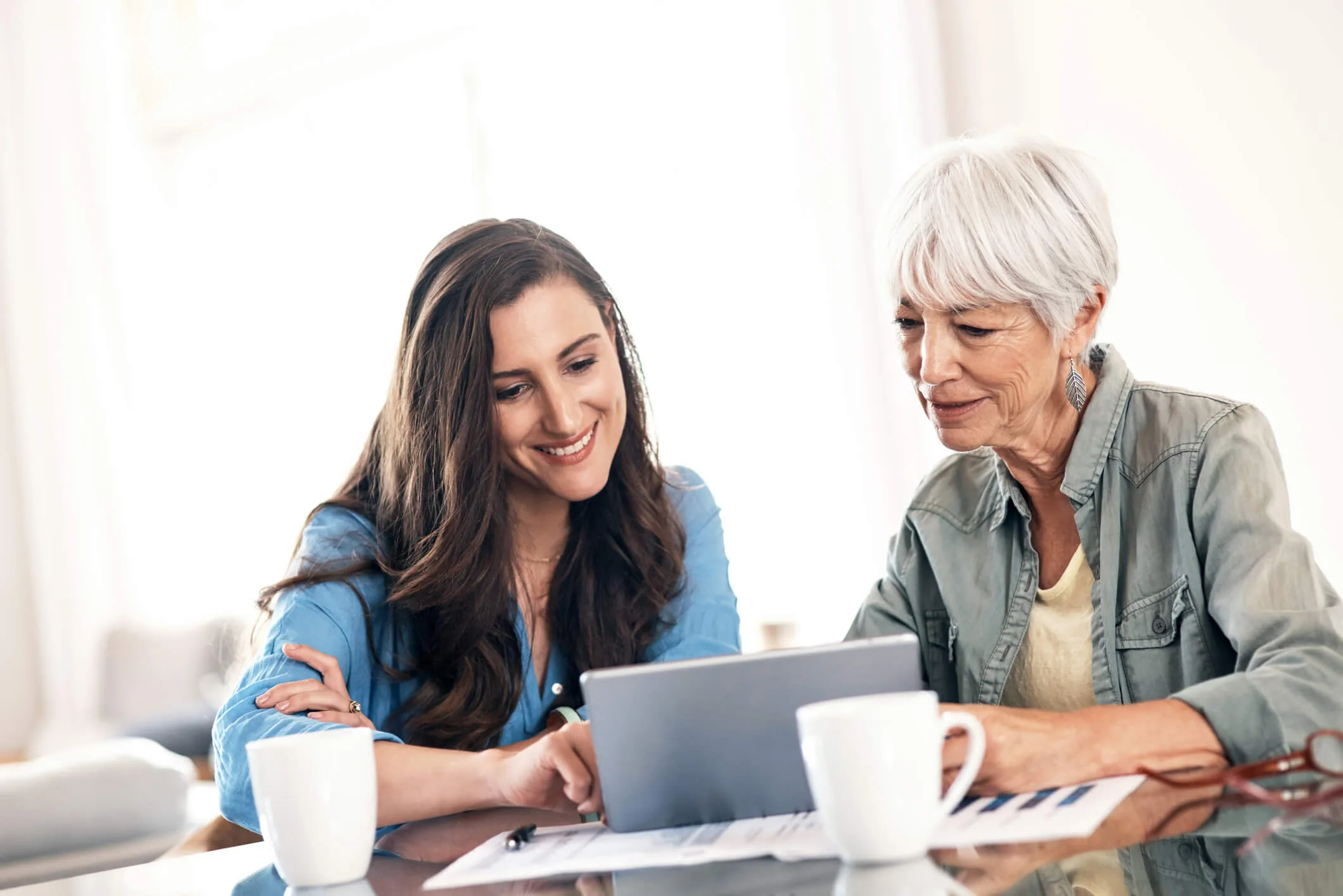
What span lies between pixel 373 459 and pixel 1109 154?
168 centimetres

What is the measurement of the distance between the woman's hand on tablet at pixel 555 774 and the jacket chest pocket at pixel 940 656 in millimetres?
579

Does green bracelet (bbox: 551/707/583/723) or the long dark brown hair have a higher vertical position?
the long dark brown hair

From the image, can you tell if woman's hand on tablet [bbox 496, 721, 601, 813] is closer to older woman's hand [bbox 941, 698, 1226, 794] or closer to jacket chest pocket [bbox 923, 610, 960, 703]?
older woman's hand [bbox 941, 698, 1226, 794]

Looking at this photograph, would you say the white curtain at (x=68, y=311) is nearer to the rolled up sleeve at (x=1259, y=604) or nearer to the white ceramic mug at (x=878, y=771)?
the rolled up sleeve at (x=1259, y=604)

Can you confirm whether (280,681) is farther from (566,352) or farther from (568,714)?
(566,352)

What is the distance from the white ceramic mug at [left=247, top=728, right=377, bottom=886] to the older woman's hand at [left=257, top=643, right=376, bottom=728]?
368 millimetres

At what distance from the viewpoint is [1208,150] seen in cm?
243

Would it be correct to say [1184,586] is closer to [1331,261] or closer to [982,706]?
[982,706]

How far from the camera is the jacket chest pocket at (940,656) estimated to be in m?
1.55

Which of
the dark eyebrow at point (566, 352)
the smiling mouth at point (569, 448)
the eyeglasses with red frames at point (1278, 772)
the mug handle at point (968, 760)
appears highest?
the dark eyebrow at point (566, 352)

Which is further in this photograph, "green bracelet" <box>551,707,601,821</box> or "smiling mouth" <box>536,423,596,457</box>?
"smiling mouth" <box>536,423,596,457</box>

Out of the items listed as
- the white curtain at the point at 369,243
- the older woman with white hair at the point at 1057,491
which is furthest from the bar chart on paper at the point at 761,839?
the white curtain at the point at 369,243

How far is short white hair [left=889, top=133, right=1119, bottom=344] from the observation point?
54.5 inches

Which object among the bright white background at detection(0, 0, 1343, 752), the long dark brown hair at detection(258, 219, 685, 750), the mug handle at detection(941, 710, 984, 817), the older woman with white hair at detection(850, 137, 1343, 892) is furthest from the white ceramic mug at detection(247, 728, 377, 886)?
the bright white background at detection(0, 0, 1343, 752)
